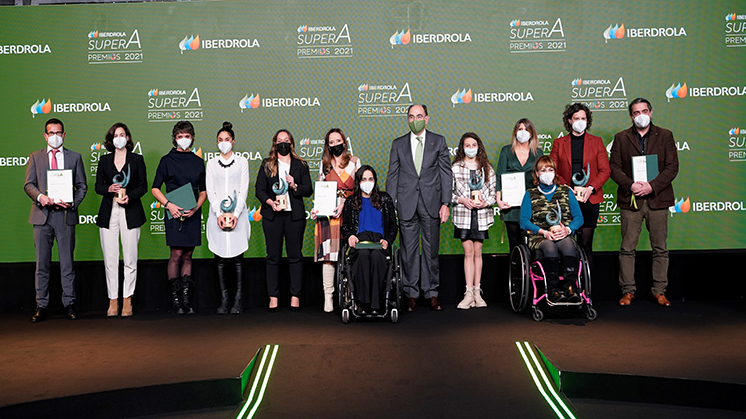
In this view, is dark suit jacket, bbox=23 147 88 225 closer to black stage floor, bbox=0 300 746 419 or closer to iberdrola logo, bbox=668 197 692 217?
black stage floor, bbox=0 300 746 419

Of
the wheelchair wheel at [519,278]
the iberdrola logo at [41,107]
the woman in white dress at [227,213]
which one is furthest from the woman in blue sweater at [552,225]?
the iberdrola logo at [41,107]

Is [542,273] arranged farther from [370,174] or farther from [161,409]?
[161,409]

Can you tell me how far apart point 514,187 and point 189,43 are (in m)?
3.31

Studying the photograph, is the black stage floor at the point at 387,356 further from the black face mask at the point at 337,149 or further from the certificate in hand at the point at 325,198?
the black face mask at the point at 337,149

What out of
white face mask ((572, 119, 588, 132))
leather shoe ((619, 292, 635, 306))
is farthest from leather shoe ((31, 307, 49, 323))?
leather shoe ((619, 292, 635, 306))

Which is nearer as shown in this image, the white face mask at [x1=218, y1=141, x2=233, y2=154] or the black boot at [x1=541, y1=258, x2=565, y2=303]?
the black boot at [x1=541, y1=258, x2=565, y2=303]

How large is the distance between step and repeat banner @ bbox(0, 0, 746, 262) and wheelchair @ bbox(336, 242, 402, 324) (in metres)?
1.21

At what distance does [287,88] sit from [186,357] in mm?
2929

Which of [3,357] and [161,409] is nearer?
[161,409]

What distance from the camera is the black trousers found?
498cm

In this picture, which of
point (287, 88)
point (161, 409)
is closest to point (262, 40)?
point (287, 88)

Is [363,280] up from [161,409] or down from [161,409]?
up

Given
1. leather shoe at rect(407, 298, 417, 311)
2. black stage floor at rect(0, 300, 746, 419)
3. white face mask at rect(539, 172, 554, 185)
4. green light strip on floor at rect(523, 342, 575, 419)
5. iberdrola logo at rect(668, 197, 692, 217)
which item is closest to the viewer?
green light strip on floor at rect(523, 342, 575, 419)

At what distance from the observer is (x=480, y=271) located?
498 cm
